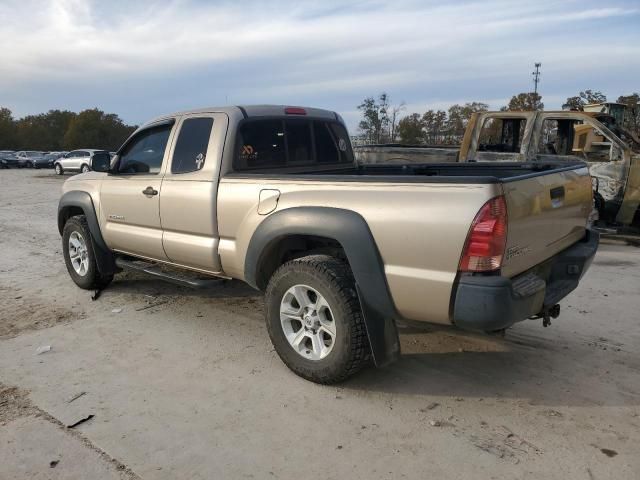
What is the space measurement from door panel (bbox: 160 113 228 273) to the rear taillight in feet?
6.79

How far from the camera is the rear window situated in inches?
171

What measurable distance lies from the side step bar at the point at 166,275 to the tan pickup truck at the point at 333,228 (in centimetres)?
2

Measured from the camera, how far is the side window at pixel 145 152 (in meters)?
4.82

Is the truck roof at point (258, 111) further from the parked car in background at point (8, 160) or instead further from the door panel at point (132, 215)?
the parked car in background at point (8, 160)

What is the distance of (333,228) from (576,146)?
6.34 m

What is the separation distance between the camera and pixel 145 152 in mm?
5070

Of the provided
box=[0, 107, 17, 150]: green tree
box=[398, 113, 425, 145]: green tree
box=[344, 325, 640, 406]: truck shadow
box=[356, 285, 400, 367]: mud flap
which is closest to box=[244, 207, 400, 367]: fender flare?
box=[356, 285, 400, 367]: mud flap

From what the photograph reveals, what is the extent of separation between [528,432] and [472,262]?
40.6 inches

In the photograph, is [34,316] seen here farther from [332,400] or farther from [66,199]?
[332,400]

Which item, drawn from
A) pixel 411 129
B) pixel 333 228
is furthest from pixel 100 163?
pixel 411 129

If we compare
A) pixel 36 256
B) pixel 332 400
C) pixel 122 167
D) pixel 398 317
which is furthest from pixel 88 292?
pixel 398 317

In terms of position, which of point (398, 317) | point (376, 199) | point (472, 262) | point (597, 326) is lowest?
point (597, 326)

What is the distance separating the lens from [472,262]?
2.86 metres

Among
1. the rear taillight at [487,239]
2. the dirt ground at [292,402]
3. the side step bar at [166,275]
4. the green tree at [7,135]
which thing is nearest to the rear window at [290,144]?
the side step bar at [166,275]
